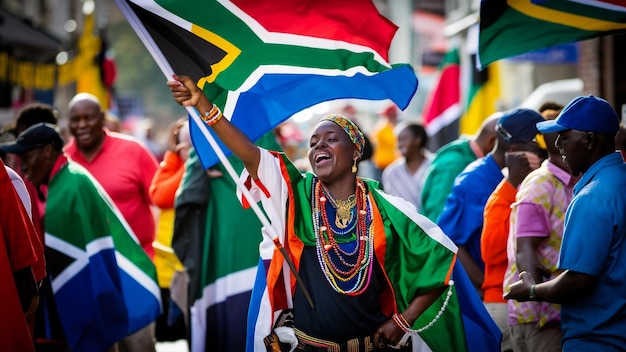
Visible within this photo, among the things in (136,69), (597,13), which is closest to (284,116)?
(597,13)

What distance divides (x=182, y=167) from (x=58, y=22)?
993 inches

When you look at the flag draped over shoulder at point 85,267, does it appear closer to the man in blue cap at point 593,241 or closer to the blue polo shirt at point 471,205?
the blue polo shirt at point 471,205

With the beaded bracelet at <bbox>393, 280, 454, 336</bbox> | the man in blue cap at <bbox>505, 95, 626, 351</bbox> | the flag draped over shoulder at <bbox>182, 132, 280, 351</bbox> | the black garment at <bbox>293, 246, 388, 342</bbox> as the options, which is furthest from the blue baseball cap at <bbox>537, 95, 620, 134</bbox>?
the flag draped over shoulder at <bbox>182, 132, 280, 351</bbox>

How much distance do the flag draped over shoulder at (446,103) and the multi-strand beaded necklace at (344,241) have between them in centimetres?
881

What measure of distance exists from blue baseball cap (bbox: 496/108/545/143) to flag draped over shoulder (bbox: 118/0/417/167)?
104cm

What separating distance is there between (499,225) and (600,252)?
1696mm

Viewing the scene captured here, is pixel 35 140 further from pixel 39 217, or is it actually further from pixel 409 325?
pixel 409 325

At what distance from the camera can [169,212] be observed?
9414 millimetres

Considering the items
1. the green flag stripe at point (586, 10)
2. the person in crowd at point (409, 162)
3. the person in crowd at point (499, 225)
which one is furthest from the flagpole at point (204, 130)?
the person in crowd at point (409, 162)

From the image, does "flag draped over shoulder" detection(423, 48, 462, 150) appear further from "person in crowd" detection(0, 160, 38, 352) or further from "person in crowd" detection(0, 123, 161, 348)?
"person in crowd" detection(0, 160, 38, 352)

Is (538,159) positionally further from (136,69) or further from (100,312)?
(136,69)

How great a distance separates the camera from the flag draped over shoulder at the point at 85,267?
24.1 ft

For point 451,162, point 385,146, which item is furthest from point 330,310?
point 385,146

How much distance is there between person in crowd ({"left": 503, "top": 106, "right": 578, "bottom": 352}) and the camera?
5758 mm
